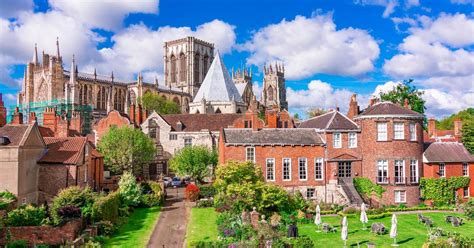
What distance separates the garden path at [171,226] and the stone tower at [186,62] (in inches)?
4187

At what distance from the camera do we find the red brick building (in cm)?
4084

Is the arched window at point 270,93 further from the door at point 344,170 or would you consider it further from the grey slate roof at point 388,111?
the door at point 344,170

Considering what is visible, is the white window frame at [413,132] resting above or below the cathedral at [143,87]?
below

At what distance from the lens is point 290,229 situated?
2628 cm

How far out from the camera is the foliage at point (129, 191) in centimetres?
3591

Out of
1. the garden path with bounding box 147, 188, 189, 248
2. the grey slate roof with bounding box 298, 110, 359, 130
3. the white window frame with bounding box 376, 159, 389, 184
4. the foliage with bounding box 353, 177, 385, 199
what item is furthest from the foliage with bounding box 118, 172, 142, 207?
the white window frame with bounding box 376, 159, 389, 184

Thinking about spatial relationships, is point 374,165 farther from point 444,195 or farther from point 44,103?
point 44,103

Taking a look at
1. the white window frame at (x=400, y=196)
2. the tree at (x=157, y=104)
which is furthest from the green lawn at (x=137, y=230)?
the tree at (x=157, y=104)

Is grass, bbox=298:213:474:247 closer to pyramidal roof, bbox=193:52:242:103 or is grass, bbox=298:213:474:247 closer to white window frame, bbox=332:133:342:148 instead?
white window frame, bbox=332:133:342:148

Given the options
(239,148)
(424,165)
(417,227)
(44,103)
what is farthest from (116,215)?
(44,103)

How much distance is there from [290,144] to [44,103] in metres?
76.1

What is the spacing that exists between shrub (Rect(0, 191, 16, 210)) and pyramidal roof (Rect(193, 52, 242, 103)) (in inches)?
2274

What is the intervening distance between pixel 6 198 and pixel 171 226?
1033 cm

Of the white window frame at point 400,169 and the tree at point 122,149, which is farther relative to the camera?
the tree at point 122,149
